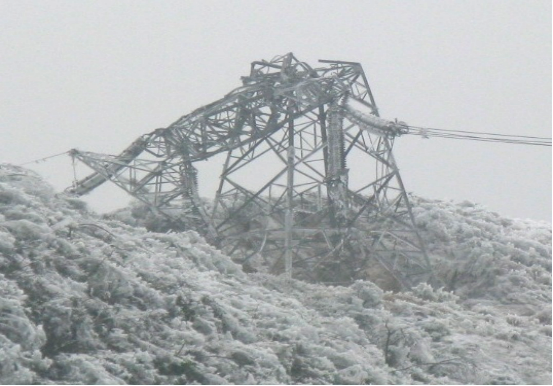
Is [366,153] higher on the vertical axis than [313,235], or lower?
higher

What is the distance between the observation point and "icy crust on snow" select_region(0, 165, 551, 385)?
13.6m

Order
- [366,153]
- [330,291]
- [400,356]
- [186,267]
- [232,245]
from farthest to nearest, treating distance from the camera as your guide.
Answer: [232,245] < [366,153] < [330,291] < [186,267] < [400,356]

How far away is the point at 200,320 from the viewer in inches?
598

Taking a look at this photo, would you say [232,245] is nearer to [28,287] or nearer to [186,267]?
[186,267]

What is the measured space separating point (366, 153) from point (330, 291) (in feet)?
17.0

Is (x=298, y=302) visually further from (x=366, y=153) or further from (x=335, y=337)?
(x=366, y=153)

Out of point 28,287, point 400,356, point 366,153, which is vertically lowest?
point 400,356

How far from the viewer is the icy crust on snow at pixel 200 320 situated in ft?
44.7

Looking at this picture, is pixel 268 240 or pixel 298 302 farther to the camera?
pixel 268 240

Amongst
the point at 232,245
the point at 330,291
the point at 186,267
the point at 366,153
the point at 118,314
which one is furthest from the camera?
the point at 232,245

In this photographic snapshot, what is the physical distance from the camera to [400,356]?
51.7 feet

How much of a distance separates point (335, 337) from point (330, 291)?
3585 millimetres

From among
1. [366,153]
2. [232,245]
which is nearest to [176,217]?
[232,245]

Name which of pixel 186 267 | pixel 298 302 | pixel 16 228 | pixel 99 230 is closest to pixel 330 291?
pixel 298 302
